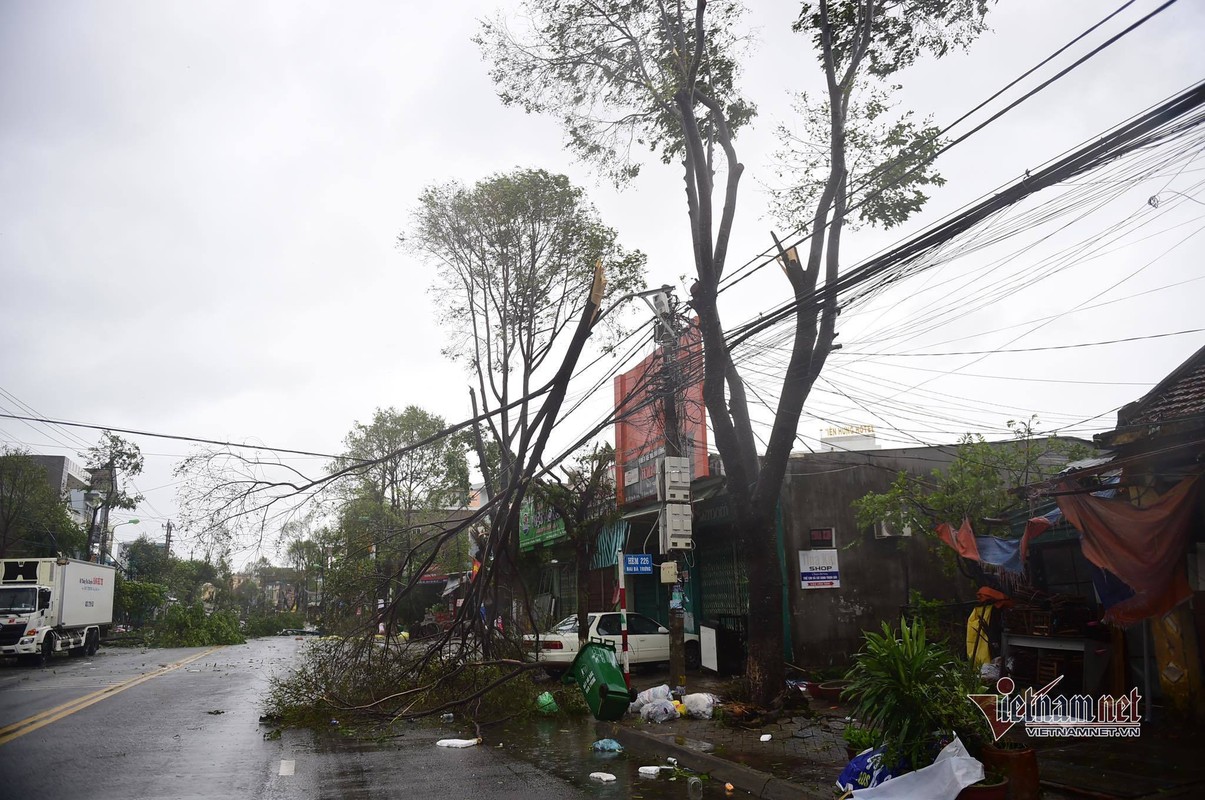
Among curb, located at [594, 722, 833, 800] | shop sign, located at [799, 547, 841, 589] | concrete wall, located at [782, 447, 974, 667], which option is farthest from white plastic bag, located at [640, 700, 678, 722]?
shop sign, located at [799, 547, 841, 589]

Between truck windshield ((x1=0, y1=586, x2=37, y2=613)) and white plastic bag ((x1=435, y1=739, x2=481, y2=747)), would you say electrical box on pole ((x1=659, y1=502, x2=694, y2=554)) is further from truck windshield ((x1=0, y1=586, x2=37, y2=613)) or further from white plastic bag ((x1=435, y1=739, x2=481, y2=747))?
truck windshield ((x1=0, y1=586, x2=37, y2=613))

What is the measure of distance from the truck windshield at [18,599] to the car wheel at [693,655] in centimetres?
2138

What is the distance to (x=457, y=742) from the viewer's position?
10.6 m

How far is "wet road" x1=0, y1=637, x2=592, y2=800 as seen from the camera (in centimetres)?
762

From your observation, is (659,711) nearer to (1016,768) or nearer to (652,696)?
(652,696)

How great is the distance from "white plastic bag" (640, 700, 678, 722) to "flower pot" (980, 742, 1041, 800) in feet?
21.7

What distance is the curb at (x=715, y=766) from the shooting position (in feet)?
24.5

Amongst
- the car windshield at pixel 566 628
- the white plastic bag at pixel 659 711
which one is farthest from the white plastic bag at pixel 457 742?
the car windshield at pixel 566 628

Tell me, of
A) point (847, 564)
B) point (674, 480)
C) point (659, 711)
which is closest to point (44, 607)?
point (659, 711)

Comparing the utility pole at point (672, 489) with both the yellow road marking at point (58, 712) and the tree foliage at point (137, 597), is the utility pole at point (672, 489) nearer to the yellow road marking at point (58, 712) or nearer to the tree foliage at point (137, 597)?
the yellow road marking at point (58, 712)

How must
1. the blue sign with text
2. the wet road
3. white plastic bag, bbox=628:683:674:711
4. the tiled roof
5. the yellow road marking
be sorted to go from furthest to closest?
1. the blue sign with text
2. white plastic bag, bbox=628:683:674:711
3. the yellow road marking
4. the tiled roof
5. the wet road

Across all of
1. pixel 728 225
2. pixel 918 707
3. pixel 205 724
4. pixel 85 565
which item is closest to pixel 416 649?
pixel 205 724

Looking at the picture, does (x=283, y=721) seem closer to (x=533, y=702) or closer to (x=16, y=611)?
(x=533, y=702)

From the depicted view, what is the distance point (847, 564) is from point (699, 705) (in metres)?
6.36
